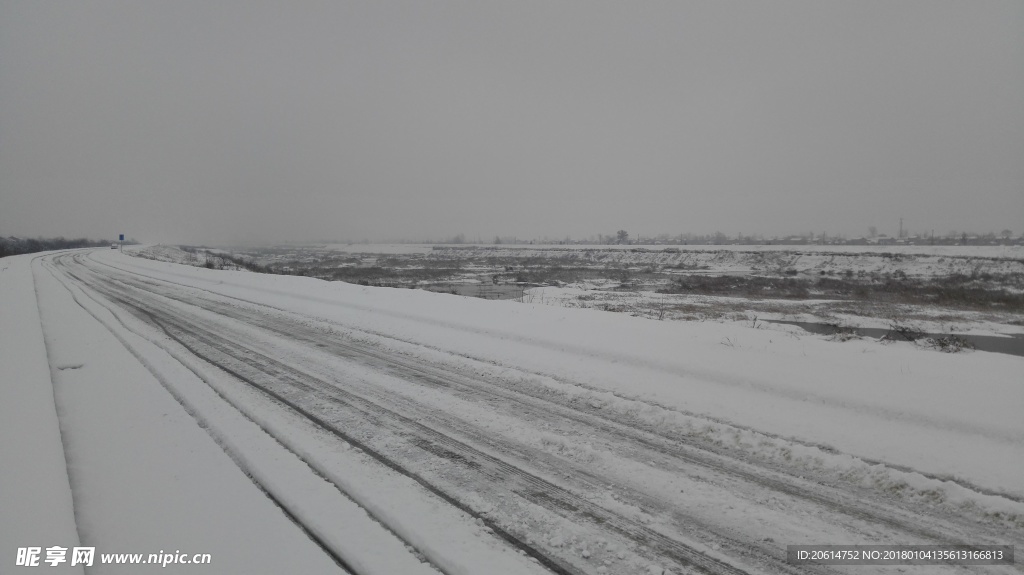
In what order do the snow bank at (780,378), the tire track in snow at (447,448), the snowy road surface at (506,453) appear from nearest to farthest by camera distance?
the tire track in snow at (447,448)
the snowy road surface at (506,453)
the snow bank at (780,378)

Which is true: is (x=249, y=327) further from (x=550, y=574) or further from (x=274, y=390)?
(x=550, y=574)

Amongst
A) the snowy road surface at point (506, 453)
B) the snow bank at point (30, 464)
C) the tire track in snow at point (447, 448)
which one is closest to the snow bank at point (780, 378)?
the snowy road surface at point (506, 453)

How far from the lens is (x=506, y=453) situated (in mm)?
5152

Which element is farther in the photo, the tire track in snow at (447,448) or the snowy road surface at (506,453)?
the snowy road surface at (506,453)

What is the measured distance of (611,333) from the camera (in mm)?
10812

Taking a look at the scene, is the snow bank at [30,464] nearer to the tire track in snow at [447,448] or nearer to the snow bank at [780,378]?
the tire track in snow at [447,448]

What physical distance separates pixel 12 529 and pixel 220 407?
2673 millimetres

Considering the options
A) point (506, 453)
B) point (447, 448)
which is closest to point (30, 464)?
point (447, 448)

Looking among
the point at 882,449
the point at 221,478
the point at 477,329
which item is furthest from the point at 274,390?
the point at 882,449

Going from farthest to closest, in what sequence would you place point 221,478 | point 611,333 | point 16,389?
point 611,333 → point 16,389 → point 221,478

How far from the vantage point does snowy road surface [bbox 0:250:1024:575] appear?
11.9 feet

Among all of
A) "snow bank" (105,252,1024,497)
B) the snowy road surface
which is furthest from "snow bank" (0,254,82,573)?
"snow bank" (105,252,1024,497)

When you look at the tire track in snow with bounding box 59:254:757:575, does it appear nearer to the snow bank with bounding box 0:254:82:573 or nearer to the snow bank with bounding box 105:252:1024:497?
the snow bank with bounding box 0:254:82:573

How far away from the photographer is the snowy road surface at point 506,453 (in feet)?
11.9
